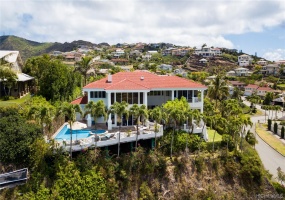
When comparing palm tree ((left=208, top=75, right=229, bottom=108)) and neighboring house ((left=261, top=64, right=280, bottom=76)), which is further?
neighboring house ((left=261, top=64, right=280, bottom=76))

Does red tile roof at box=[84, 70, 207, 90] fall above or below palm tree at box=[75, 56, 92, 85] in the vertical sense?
below

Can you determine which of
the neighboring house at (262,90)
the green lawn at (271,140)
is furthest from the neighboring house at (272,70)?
the green lawn at (271,140)

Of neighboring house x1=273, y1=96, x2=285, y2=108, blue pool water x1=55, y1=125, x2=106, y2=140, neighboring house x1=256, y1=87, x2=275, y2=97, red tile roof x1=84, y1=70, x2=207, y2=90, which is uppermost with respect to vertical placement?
red tile roof x1=84, y1=70, x2=207, y2=90

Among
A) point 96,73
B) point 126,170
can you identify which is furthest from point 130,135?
point 96,73

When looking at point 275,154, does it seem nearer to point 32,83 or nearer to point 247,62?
point 32,83

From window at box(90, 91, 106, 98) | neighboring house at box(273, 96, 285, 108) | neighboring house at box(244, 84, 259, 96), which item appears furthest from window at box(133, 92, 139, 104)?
neighboring house at box(244, 84, 259, 96)

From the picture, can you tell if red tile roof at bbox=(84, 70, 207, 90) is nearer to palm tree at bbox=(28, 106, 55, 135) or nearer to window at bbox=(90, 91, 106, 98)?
window at bbox=(90, 91, 106, 98)

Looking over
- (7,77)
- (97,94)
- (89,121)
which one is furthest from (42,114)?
(7,77)
